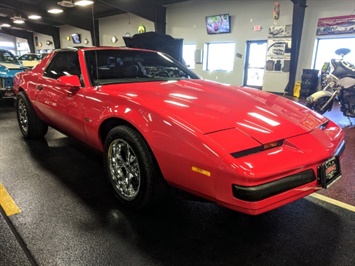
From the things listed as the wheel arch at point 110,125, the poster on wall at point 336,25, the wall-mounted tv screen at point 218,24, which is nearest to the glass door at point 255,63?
the wall-mounted tv screen at point 218,24

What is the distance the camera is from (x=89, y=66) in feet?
8.36

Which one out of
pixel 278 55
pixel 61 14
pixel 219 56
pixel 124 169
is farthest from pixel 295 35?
pixel 61 14

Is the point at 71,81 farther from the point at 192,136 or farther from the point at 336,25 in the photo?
the point at 336,25

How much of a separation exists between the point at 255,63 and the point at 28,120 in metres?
10.0

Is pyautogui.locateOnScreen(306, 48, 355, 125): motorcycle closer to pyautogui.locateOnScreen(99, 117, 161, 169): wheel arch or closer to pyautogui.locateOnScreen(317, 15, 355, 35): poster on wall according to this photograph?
pyautogui.locateOnScreen(317, 15, 355, 35): poster on wall

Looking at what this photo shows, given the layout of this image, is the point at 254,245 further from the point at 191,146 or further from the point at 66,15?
the point at 66,15

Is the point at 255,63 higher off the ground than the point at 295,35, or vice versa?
the point at 295,35

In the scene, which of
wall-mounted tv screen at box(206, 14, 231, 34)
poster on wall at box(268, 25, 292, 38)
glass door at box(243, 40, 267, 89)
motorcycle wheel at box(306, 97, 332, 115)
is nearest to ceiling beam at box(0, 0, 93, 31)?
wall-mounted tv screen at box(206, 14, 231, 34)

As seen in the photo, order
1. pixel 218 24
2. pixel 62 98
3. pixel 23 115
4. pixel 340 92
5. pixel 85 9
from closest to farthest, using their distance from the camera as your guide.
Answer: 1. pixel 62 98
2. pixel 23 115
3. pixel 340 92
4. pixel 218 24
5. pixel 85 9

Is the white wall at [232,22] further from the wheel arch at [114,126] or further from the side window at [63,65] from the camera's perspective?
the wheel arch at [114,126]

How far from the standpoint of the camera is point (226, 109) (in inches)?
74.0

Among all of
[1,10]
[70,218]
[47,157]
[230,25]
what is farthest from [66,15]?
[70,218]

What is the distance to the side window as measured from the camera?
2.78m

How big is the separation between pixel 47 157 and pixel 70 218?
1462 mm
